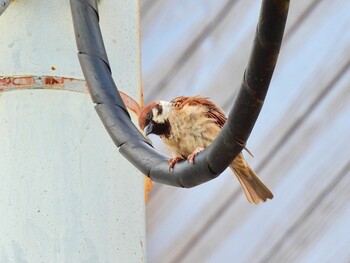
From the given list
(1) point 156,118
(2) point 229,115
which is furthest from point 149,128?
(2) point 229,115

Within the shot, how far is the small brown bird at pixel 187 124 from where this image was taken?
1668mm

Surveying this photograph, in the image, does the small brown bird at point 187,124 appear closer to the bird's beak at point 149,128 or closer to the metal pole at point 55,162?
the bird's beak at point 149,128

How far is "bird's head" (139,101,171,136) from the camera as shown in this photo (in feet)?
5.53

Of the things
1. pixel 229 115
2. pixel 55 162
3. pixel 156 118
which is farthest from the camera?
pixel 156 118

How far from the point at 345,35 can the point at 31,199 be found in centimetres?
114

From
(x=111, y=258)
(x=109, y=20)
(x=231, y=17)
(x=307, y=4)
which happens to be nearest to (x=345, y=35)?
(x=307, y=4)

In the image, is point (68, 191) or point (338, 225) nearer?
point (68, 191)

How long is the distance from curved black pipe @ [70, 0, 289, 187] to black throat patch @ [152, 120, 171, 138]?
526 mm

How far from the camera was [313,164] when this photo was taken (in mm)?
2074

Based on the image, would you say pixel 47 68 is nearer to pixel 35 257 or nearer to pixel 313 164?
pixel 35 257

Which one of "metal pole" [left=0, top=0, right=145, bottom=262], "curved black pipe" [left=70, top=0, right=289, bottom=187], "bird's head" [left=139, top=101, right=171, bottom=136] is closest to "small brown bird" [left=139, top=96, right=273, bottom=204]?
"bird's head" [left=139, top=101, right=171, bottom=136]

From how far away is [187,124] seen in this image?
5.64 feet

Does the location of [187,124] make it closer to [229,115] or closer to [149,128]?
[149,128]

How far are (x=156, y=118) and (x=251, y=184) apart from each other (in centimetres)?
22
